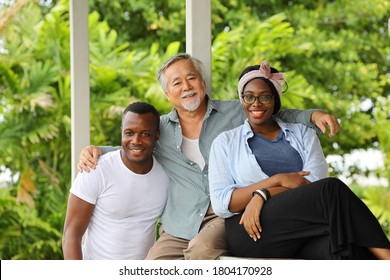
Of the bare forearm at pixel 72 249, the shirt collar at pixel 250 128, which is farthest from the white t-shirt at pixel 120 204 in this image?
the shirt collar at pixel 250 128

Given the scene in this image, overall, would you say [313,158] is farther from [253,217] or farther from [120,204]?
[120,204]

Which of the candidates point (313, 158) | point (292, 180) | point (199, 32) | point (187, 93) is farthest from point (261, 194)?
point (199, 32)

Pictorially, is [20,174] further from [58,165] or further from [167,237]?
[167,237]

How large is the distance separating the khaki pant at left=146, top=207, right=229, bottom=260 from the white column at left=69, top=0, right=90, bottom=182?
2.61ft

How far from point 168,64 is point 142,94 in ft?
15.5

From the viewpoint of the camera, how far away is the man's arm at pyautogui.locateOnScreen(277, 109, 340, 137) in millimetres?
3484

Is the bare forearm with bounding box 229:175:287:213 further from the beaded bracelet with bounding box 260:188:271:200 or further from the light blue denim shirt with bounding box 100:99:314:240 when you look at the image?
the light blue denim shirt with bounding box 100:99:314:240

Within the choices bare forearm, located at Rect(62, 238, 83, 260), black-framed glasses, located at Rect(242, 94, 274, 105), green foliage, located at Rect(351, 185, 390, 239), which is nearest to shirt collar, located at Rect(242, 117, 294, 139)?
black-framed glasses, located at Rect(242, 94, 274, 105)

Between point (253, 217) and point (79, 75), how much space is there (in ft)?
4.77

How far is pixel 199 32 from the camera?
4.04m

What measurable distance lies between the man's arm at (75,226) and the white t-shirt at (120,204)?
0.11 feet

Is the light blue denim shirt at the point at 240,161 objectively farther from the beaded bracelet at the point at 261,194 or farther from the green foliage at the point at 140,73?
the green foliage at the point at 140,73

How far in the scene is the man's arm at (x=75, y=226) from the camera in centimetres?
368

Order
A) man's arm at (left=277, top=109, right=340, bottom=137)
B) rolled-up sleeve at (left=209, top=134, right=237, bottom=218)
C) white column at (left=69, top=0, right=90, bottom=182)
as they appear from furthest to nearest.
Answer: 1. white column at (left=69, top=0, right=90, bottom=182)
2. man's arm at (left=277, top=109, right=340, bottom=137)
3. rolled-up sleeve at (left=209, top=134, right=237, bottom=218)
